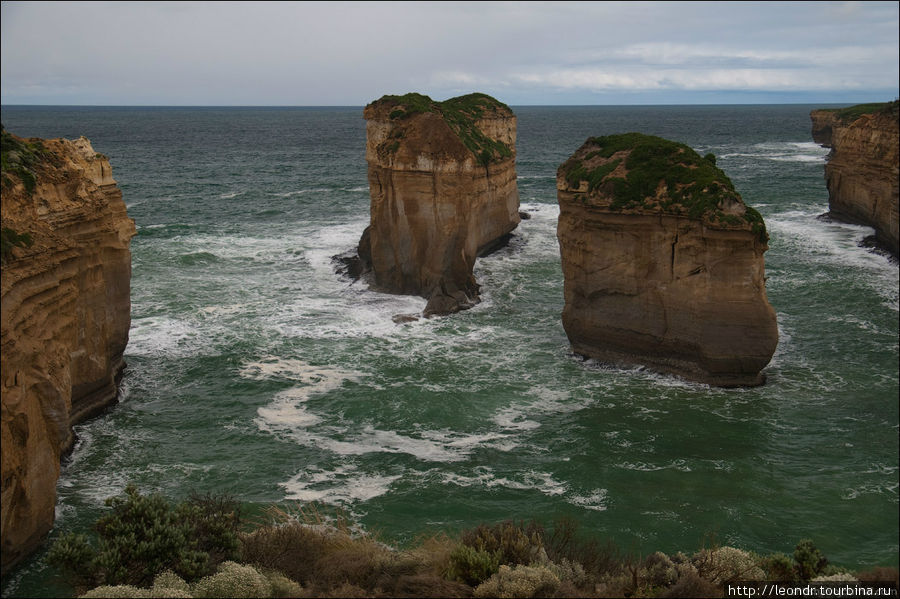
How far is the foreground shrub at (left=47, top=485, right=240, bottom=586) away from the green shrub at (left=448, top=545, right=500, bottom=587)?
412 cm

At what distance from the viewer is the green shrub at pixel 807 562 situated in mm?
13031

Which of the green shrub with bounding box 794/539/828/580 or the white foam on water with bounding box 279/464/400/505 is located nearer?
the green shrub with bounding box 794/539/828/580

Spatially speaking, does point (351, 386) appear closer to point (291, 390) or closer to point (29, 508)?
point (291, 390)

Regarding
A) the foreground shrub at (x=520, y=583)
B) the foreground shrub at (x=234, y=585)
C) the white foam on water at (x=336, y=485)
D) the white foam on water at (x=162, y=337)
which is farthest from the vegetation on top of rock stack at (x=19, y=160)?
the foreground shrub at (x=520, y=583)

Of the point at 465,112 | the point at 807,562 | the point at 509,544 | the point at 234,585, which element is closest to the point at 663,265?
the point at 807,562

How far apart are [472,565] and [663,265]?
48.2 ft

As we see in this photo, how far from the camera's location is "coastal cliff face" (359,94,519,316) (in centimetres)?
3369

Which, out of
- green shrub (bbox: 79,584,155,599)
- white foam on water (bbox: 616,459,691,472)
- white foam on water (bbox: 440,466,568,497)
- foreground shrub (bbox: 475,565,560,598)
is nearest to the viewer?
green shrub (bbox: 79,584,155,599)

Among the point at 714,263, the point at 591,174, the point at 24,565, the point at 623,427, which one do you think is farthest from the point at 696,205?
the point at 24,565

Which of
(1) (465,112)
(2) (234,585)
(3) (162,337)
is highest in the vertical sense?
(1) (465,112)

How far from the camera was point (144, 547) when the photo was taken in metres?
13.5

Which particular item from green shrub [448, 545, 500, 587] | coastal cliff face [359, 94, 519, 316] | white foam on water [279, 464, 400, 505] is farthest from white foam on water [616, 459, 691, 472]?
coastal cliff face [359, 94, 519, 316]

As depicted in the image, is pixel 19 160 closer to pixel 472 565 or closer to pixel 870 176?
pixel 472 565

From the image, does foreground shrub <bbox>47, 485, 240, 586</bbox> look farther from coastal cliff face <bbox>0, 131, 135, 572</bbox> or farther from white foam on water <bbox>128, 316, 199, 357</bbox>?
white foam on water <bbox>128, 316, 199, 357</bbox>
